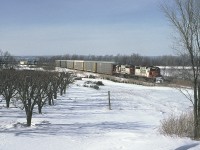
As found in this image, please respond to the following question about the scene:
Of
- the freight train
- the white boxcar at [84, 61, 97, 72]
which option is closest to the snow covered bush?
the freight train

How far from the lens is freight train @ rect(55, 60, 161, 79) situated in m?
60.2

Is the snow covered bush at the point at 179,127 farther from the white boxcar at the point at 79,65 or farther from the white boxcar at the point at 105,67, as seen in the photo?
the white boxcar at the point at 79,65

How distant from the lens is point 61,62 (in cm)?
10488

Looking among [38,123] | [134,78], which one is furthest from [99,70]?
[38,123]

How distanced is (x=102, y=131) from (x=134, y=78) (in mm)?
54026

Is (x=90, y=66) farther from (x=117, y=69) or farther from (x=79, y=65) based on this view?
(x=117, y=69)

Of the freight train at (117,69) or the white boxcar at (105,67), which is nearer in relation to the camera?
the freight train at (117,69)

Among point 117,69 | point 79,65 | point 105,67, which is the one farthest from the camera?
point 79,65

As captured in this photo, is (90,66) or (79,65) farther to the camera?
(79,65)

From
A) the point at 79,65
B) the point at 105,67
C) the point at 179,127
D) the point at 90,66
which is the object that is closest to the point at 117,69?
the point at 105,67

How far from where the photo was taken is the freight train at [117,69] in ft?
198

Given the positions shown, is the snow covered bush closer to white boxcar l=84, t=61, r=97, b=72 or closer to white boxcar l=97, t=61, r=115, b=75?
white boxcar l=97, t=61, r=115, b=75

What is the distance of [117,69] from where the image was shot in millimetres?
71562

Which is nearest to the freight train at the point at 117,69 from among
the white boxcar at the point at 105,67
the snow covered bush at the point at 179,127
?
the white boxcar at the point at 105,67
